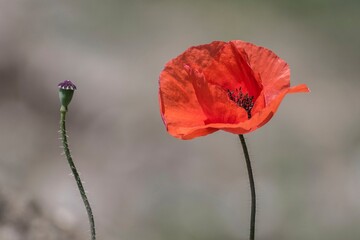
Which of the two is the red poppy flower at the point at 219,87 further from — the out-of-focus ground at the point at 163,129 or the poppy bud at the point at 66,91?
the out-of-focus ground at the point at 163,129

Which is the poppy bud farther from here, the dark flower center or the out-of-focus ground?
the out-of-focus ground

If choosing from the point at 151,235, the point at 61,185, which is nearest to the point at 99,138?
the point at 61,185

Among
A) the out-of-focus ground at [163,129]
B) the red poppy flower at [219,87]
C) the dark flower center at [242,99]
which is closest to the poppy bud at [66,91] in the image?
the red poppy flower at [219,87]

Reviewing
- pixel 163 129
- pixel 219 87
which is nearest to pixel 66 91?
pixel 219 87

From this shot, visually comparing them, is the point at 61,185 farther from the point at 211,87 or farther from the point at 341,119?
the point at 211,87

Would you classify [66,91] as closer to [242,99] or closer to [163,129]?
[242,99]

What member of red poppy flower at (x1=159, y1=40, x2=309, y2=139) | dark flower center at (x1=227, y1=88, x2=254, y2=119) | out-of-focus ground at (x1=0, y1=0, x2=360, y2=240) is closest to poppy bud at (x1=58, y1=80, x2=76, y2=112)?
red poppy flower at (x1=159, y1=40, x2=309, y2=139)
